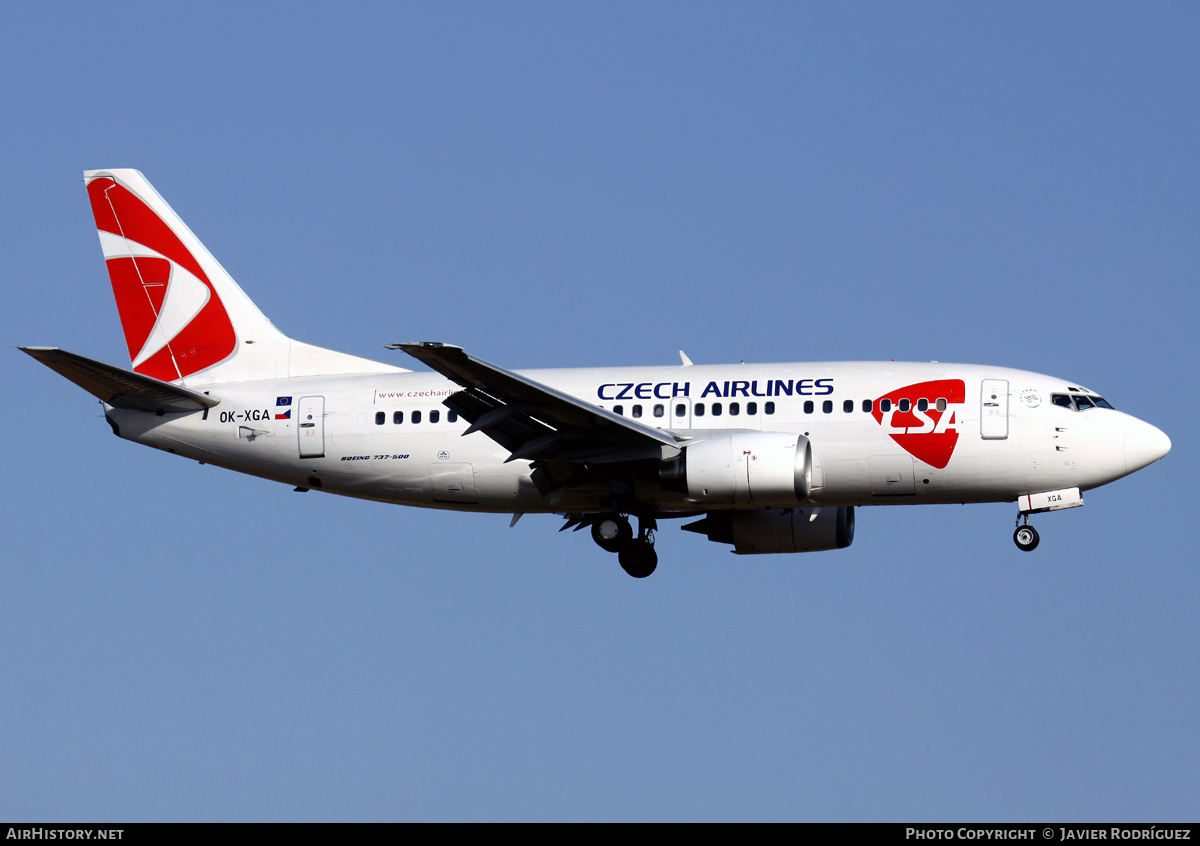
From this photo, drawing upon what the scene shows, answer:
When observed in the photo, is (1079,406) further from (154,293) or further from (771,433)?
(154,293)

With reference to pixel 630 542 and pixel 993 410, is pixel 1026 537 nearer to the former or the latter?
pixel 993 410

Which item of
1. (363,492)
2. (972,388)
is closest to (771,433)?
(972,388)

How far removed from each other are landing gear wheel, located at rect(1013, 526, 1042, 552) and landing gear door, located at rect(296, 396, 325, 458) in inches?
643

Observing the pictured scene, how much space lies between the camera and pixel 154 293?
4194 cm

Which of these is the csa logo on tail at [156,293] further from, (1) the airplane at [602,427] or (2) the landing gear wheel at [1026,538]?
(2) the landing gear wheel at [1026,538]

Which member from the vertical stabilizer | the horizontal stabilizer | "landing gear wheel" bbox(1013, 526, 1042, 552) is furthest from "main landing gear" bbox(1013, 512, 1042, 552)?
the horizontal stabilizer

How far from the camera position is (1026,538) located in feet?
118

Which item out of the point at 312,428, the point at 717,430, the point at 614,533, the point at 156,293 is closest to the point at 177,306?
the point at 156,293

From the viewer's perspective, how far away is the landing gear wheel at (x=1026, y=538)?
1419 inches

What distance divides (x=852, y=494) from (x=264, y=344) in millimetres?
15682

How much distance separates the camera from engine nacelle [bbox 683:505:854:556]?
3938cm

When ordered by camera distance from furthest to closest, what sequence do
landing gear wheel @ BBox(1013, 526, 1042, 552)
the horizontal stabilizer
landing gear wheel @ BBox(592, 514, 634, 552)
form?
landing gear wheel @ BBox(592, 514, 634, 552), the horizontal stabilizer, landing gear wheel @ BBox(1013, 526, 1042, 552)

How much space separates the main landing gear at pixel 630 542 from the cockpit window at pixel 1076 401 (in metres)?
9.71

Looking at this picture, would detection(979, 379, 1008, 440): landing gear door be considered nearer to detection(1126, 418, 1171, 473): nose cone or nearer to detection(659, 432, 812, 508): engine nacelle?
detection(1126, 418, 1171, 473): nose cone
